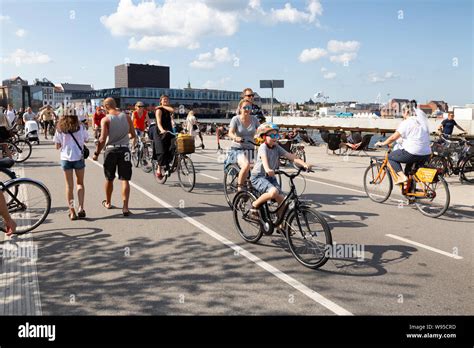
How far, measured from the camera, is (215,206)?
326 inches

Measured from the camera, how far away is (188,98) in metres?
156

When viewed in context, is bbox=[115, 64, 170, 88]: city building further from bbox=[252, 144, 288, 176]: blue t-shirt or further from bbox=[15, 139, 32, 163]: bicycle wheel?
bbox=[252, 144, 288, 176]: blue t-shirt

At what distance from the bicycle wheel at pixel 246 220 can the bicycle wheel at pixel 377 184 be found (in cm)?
380

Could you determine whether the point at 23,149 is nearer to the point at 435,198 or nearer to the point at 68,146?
the point at 68,146

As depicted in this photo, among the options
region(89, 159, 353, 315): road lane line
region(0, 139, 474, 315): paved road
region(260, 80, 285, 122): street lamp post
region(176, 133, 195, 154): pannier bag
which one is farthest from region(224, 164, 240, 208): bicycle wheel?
region(260, 80, 285, 122): street lamp post

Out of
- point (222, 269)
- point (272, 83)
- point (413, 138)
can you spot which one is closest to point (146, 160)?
point (272, 83)

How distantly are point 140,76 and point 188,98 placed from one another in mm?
27822

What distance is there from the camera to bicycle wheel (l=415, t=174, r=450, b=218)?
7461mm

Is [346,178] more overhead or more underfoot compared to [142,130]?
more underfoot

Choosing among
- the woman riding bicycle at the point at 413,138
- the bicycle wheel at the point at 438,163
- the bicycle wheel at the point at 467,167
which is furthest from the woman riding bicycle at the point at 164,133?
the bicycle wheel at the point at 467,167
